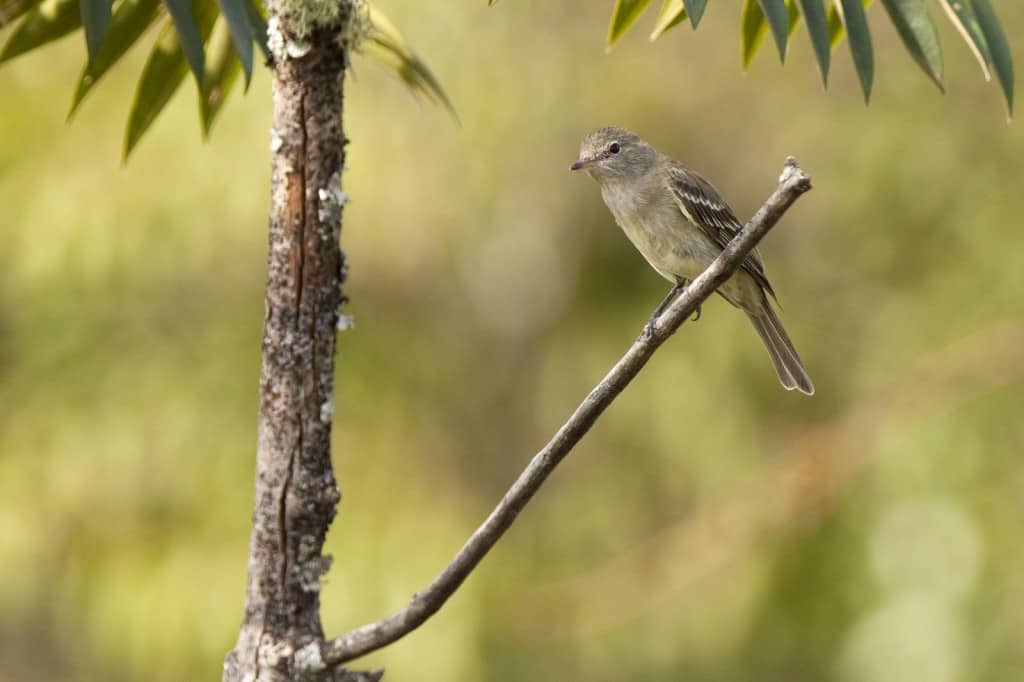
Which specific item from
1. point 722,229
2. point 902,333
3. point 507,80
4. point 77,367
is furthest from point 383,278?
point 722,229

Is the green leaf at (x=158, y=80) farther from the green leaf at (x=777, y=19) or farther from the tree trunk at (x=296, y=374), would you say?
the green leaf at (x=777, y=19)

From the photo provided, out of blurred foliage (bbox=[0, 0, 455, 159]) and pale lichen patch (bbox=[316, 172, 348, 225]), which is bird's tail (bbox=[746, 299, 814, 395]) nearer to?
blurred foliage (bbox=[0, 0, 455, 159])

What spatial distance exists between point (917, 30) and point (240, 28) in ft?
3.57

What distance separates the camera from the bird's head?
142 inches

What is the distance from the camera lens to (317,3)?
2.19 m

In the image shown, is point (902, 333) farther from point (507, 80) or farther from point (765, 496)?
point (507, 80)

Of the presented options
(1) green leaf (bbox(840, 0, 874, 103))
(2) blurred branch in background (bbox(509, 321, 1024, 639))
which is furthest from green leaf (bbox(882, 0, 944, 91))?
(2) blurred branch in background (bbox(509, 321, 1024, 639))

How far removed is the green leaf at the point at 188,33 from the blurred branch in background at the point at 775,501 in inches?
236

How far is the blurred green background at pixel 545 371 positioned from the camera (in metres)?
7.11

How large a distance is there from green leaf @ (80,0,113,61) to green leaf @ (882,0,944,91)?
1.23 metres

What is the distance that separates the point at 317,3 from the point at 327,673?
1.07 meters

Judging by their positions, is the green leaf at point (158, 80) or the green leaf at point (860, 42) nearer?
the green leaf at point (860, 42)

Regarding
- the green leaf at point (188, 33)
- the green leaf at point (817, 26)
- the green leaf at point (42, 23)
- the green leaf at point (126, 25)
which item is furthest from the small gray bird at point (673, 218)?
the green leaf at point (188, 33)

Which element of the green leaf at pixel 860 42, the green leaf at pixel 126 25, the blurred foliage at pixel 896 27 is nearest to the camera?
the blurred foliage at pixel 896 27
